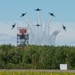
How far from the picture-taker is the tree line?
44.8 meters

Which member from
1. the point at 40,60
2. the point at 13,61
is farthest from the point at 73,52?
the point at 13,61

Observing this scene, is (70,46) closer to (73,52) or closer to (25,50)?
(73,52)

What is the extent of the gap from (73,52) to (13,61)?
7.08m

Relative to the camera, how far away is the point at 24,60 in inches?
1834

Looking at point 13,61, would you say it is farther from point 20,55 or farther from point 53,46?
point 53,46

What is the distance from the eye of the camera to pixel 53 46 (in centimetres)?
4756

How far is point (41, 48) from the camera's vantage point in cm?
4697

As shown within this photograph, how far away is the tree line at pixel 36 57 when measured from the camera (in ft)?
147

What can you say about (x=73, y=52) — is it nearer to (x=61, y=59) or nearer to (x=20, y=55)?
(x=61, y=59)

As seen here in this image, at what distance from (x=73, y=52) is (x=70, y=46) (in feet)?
5.47

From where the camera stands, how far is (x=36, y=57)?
46.3m

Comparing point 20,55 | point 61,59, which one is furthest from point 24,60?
point 61,59

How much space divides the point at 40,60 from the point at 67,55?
120 inches

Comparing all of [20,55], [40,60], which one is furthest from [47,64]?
[20,55]
